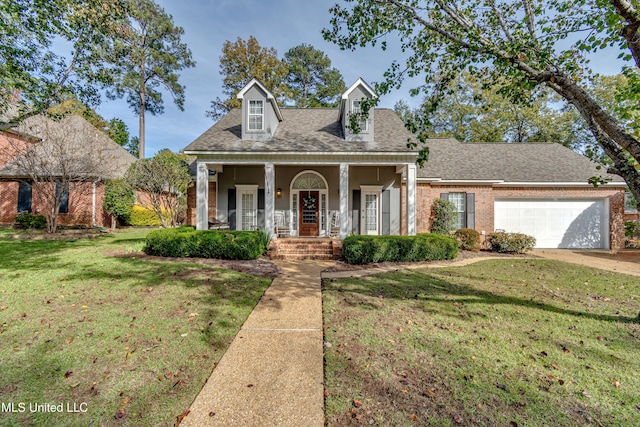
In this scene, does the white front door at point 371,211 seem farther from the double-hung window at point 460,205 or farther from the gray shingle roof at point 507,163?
the double-hung window at point 460,205

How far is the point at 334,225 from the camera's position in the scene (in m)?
12.6

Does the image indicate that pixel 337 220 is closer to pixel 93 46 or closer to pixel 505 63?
pixel 505 63

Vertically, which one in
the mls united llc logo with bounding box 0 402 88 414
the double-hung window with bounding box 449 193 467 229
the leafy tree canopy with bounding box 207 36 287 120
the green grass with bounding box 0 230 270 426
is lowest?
the mls united llc logo with bounding box 0 402 88 414

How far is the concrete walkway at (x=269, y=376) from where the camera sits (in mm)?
2367

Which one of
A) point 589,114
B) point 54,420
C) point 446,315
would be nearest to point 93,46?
point 54,420

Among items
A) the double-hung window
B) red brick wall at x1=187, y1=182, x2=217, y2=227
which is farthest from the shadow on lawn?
red brick wall at x1=187, y1=182, x2=217, y2=227

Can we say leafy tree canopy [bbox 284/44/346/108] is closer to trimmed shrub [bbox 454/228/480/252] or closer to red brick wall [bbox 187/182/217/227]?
red brick wall [bbox 187/182/217/227]

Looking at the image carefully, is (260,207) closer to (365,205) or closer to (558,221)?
(365,205)

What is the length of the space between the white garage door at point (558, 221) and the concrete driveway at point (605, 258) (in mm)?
661

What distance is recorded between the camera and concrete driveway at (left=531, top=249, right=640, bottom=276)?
341 inches

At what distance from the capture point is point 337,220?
12.5m

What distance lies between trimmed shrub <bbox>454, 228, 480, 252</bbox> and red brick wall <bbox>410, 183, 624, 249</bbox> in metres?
1.26

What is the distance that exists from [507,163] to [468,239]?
223 inches

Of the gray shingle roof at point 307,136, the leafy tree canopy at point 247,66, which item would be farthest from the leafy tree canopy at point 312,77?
the gray shingle roof at point 307,136
